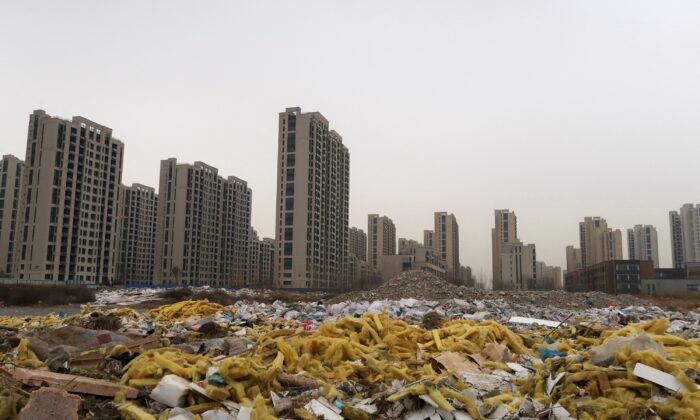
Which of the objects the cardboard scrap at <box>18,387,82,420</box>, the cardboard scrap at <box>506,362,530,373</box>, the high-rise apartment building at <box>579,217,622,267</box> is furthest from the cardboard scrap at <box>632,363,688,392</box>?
the high-rise apartment building at <box>579,217,622,267</box>

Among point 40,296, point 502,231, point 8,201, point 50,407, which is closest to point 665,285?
point 502,231

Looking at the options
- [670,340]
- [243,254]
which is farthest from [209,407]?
[243,254]

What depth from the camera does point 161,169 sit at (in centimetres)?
8094

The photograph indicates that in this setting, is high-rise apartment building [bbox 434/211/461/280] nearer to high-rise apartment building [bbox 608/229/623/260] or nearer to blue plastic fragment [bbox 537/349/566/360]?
high-rise apartment building [bbox 608/229/623/260]

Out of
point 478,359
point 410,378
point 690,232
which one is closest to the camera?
point 410,378

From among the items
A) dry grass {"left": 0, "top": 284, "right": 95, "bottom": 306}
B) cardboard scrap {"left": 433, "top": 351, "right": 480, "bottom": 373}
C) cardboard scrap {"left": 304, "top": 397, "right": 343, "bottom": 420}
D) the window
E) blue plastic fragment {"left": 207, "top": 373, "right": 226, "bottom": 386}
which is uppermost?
the window

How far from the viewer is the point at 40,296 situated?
2997 cm

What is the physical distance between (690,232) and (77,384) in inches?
4454

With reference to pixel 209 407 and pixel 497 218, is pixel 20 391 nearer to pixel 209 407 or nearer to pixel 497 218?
pixel 209 407

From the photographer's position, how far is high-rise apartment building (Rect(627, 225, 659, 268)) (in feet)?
364

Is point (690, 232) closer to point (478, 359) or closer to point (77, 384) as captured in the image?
point (478, 359)

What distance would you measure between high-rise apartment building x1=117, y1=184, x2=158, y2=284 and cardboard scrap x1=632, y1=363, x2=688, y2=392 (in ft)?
300

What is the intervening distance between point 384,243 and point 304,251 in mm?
45957

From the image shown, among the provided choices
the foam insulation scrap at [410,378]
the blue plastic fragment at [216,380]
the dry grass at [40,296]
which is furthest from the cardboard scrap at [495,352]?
the dry grass at [40,296]
